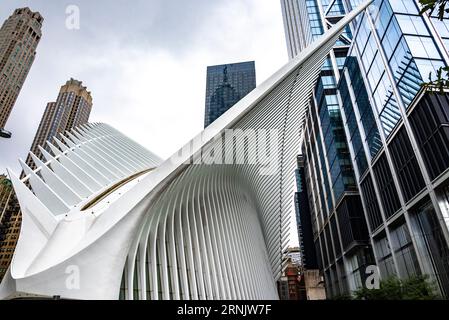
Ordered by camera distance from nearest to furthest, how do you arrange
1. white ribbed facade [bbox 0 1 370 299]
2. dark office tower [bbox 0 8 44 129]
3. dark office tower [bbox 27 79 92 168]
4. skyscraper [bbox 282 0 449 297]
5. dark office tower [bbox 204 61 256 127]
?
white ribbed facade [bbox 0 1 370 299] → skyscraper [bbox 282 0 449 297] → dark office tower [bbox 0 8 44 129] → dark office tower [bbox 27 79 92 168] → dark office tower [bbox 204 61 256 127]

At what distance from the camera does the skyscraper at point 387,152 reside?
2152 cm

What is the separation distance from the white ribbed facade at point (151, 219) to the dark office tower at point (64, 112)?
350 ft

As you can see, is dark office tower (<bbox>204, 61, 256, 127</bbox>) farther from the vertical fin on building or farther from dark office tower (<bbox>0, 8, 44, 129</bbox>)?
the vertical fin on building

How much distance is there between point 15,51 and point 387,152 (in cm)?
12344

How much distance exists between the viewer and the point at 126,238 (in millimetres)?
9781

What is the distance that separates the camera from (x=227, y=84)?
13675 centimetres

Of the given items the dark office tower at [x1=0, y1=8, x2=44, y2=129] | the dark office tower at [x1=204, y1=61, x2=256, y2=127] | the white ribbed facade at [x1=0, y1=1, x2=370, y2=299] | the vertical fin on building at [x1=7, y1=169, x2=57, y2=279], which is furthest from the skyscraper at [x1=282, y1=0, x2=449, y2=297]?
the dark office tower at [x1=0, y1=8, x2=44, y2=129]

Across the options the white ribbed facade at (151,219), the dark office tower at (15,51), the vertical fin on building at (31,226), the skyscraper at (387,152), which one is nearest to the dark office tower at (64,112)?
the dark office tower at (15,51)

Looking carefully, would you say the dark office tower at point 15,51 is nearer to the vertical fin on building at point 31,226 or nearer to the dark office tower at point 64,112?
the dark office tower at point 64,112

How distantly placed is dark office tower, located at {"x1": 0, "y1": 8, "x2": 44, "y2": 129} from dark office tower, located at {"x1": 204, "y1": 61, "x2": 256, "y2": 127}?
67.0m

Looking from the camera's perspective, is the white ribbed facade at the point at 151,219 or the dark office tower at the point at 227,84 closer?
the white ribbed facade at the point at 151,219

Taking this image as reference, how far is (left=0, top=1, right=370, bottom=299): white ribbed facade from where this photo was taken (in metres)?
8.99

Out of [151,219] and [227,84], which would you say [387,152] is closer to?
[151,219]

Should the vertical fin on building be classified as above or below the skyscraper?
below
